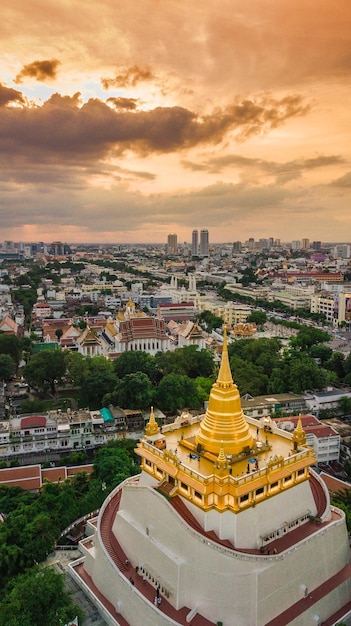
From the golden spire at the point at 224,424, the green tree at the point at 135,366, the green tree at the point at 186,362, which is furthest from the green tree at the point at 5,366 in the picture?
the golden spire at the point at 224,424

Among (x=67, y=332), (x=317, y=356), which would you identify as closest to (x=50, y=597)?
(x=317, y=356)

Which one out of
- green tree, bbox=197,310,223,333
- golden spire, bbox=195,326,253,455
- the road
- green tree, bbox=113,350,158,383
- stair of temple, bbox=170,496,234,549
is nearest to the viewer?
stair of temple, bbox=170,496,234,549

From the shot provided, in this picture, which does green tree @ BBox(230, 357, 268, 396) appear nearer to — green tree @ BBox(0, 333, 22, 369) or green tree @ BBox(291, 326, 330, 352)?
green tree @ BBox(291, 326, 330, 352)

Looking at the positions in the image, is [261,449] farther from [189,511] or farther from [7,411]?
[7,411]

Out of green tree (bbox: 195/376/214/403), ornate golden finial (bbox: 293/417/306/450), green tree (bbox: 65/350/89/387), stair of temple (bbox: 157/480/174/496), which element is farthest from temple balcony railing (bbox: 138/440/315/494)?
green tree (bbox: 65/350/89/387)

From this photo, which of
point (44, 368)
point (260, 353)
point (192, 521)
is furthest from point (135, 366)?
point (192, 521)

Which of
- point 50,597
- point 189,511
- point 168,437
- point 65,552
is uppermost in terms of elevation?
point 168,437

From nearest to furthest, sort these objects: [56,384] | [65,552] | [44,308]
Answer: [65,552] → [56,384] → [44,308]
